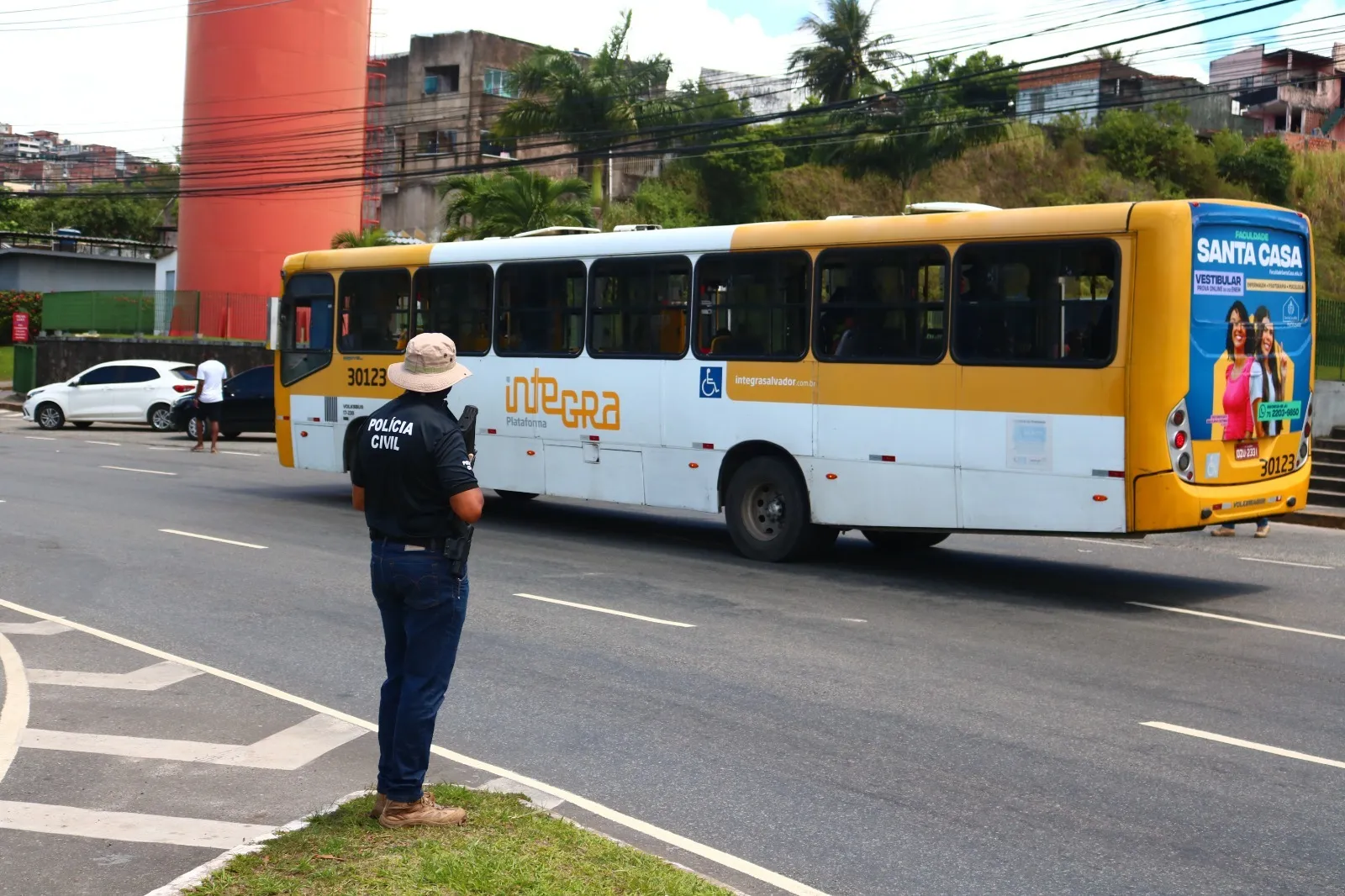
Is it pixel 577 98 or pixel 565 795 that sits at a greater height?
pixel 577 98

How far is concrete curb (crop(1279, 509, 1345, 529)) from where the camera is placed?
18438 millimetres

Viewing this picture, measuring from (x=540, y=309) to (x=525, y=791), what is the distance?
9948mm

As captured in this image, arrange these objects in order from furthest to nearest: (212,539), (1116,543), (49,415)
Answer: (49,415) → (1116,543) → (212,539)

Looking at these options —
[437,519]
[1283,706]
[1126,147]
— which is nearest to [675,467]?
[1283,706]

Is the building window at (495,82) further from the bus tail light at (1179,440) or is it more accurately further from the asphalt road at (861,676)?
the bus tail light at (1179,440)

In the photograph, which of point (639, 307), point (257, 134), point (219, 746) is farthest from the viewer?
point (257, 134)

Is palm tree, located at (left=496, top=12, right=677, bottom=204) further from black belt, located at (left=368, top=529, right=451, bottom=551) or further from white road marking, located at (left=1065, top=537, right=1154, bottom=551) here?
black belt, located at (left=368, top=529, right=451, bottom=551)

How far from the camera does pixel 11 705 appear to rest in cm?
797

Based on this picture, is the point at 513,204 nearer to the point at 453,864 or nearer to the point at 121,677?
the point at 121,677

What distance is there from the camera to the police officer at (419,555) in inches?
215

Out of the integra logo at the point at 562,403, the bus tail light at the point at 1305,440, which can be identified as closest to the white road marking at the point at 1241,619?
the bus tail light at the point at 1305,440

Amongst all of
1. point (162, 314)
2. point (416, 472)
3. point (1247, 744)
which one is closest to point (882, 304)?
point (1247, 744)

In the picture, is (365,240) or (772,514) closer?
(772,514)

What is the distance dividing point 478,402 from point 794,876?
11.6m
